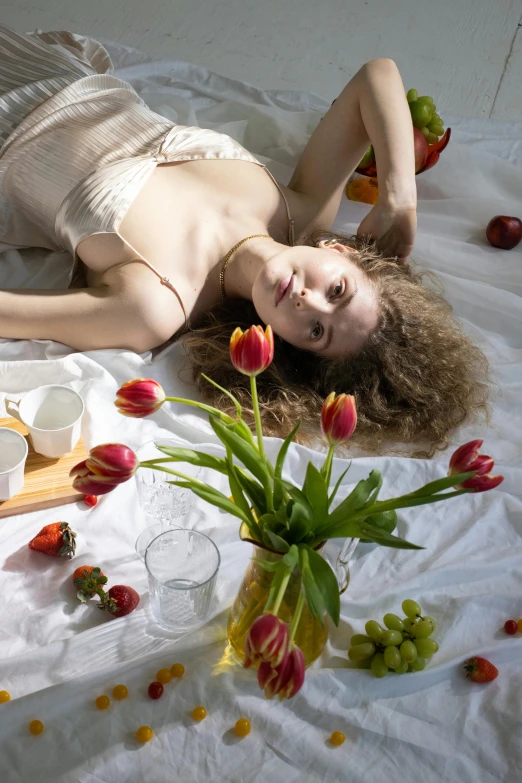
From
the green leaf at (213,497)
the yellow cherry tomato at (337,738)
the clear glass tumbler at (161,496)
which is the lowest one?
the yellow cherry tomato at (337,738)

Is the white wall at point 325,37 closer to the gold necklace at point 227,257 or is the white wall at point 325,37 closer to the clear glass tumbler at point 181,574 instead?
the gold necklace at point 227,257

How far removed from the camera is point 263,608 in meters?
1.06

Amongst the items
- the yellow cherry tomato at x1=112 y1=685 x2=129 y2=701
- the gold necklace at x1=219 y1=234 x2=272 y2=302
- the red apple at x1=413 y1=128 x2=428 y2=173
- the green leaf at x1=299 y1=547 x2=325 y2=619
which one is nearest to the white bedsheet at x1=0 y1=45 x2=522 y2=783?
the yellow cherry tomato at x1=112 y1=685 x2=129 y2=701

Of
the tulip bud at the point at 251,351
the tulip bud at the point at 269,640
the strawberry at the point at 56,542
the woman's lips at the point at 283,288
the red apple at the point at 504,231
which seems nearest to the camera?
the tulip bud at the point at 269,640

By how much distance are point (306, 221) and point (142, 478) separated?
0.88m

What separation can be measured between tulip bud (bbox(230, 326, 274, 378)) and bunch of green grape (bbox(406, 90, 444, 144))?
1447 mm

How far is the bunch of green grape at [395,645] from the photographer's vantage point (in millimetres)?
1152

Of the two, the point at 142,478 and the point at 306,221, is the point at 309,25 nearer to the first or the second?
the point at 306,221

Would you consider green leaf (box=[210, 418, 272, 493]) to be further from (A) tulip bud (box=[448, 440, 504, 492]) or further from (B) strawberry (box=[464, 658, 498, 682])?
(B) strawberry (box=[464, 658, 498, 682])

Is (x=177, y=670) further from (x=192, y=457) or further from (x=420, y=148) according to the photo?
(x=420, y=148)

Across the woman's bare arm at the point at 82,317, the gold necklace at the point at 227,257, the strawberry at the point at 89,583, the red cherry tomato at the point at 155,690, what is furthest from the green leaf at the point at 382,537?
the gold necklace at the point at 227,257

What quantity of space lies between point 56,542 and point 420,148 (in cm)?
140

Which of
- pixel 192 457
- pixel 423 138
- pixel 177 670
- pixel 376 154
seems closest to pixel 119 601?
pixel 177 670

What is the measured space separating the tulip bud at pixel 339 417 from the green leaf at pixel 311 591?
5.5 inches
